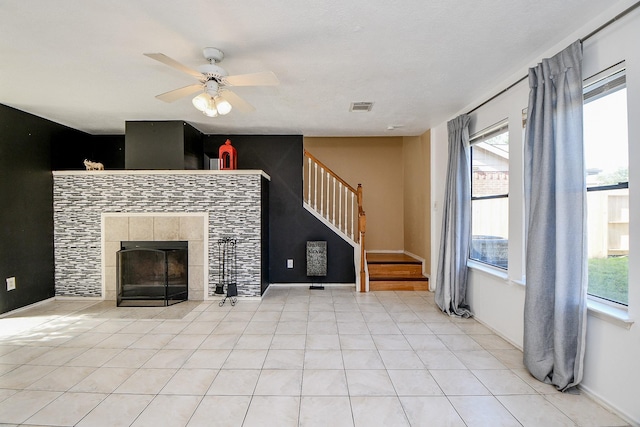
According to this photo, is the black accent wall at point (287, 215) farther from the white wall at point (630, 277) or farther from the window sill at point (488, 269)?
the white wall at point (630, 277)

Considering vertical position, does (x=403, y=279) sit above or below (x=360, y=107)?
below

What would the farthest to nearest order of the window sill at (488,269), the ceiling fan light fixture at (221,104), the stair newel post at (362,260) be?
the stair newel post at (362,260)
the window sill at (488,269)
the ceiling fan light fixture at (221,104)

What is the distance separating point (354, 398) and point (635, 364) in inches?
72.0

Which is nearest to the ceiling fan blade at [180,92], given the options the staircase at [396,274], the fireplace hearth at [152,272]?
the fireplace hearth at [152,272]

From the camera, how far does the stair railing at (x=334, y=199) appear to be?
522 cm

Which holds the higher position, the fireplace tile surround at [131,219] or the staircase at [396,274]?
the fireplace tile surround at [131,219]

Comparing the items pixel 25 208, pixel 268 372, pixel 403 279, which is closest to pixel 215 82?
pixel 268 372

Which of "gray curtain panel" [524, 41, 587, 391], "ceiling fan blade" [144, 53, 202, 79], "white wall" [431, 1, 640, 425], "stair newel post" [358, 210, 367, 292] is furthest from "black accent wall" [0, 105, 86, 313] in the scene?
"white wall" [431, 1, 640, 425]

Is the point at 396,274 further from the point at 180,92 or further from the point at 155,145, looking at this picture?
the point at 155,145

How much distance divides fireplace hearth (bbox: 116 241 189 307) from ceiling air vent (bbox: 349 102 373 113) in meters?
3.21

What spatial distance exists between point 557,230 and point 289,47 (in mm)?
2628

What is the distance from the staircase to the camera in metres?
5.05

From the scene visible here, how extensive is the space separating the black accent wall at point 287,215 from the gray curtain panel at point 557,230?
10.5 ft

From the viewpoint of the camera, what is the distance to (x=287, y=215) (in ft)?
17.8
